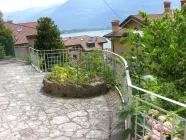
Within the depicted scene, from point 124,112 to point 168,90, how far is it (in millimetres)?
1364

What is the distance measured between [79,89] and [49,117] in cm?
113

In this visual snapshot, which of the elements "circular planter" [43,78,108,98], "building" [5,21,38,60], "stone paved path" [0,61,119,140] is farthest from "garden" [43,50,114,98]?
"building" [5,21,38,60]

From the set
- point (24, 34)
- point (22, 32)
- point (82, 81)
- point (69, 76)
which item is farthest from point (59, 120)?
point (22, 32)

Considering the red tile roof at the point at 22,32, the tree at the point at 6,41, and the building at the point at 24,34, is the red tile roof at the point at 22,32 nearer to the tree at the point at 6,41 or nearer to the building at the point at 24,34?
the building at the point at 24,34

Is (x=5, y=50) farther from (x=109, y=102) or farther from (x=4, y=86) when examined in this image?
(x=109, y=102)

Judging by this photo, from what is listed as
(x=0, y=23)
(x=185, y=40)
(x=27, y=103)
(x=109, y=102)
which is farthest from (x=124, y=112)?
(x=0, y=23)

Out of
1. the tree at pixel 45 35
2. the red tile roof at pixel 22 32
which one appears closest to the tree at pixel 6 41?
the tree at pixel 45 35

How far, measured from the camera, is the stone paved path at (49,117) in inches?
134

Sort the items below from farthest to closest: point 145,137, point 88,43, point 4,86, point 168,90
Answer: point 88,43, point 4,86, point 168,90, point 145,137

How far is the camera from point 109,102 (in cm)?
466

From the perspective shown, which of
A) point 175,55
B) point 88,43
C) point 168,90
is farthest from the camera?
point 88,43

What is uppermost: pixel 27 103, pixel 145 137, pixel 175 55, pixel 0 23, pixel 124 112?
pixel 0 23

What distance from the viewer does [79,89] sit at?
496cm

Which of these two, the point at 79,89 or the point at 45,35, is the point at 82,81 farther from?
the point at 45,35
